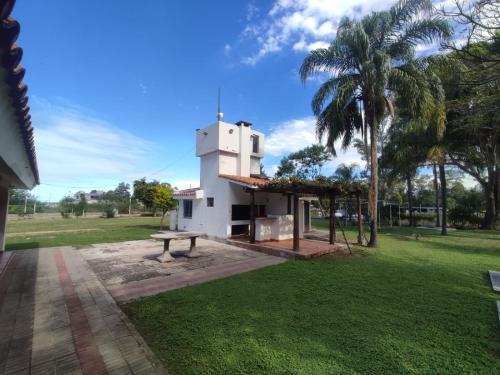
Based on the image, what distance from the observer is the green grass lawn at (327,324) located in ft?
9.58

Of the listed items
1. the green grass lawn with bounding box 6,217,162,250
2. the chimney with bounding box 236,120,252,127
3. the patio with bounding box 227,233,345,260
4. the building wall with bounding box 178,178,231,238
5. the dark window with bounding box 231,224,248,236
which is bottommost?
the green grass lawn with bounding box 6,217,162,250

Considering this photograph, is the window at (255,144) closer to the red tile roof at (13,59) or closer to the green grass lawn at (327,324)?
the green grass lawn at (327,324)

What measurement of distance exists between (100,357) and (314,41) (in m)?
13.4

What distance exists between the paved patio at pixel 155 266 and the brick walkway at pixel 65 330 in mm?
491

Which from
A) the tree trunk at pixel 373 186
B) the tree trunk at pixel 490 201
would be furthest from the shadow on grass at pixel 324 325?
the tree trunk at pixel 490 201

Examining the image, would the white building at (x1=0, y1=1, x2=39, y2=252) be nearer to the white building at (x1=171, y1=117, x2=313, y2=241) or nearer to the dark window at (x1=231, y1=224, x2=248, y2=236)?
the white building at (x1=171, y1=117, x2=313, y2=241)

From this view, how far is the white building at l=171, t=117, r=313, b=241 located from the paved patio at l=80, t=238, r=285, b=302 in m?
1.98

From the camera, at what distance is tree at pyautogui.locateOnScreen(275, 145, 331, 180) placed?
27.4 metres

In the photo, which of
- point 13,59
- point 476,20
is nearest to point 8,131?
point 13,59

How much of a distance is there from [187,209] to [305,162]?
17.5 metres

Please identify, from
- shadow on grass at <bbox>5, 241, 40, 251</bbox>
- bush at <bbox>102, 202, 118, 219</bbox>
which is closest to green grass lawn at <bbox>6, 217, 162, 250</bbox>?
shadow on grass at <bbox>5, 241, 40, 251</bbox>

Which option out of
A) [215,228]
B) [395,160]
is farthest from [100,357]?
[395,160]

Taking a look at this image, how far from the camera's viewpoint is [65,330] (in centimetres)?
364

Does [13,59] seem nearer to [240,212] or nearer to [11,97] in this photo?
[11,97]
